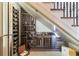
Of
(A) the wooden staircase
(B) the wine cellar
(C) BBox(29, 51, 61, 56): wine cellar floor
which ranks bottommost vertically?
(C) BBox(29, 51, 61, 56): wine cellar floor

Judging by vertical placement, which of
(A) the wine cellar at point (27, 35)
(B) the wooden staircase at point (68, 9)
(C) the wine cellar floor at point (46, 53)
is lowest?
(C) the wine cellar floor at point (46, 53)

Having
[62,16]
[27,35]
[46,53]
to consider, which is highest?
[62,16]

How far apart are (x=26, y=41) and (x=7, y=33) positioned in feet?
0.66

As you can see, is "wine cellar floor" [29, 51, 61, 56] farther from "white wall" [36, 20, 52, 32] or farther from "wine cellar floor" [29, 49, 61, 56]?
"white wall" [36, 20, 52, 32]

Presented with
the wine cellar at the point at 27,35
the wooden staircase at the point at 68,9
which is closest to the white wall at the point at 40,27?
the wine cellar at the point at 27,35

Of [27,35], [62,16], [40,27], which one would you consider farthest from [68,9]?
[27,35]

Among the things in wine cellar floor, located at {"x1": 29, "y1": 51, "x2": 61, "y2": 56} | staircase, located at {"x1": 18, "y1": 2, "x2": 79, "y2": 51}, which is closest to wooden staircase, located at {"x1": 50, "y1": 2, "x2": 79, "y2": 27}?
staircase, located at {"x1": 18, "y1": 2, "x2": 79, "y2": 51}

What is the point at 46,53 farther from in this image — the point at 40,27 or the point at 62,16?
the point at 62,16

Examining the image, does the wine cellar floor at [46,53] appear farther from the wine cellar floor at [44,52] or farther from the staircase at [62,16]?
the staircase at [62,16]

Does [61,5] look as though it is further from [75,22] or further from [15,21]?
[15,21]

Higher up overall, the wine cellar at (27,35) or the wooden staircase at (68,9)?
the wooden staircase at (68,9)

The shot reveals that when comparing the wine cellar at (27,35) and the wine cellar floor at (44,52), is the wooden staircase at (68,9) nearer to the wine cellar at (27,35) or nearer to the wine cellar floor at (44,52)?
the wine cellar at (27,35)

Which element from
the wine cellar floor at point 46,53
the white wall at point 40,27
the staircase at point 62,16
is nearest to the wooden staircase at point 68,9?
the staircase at point 62,16

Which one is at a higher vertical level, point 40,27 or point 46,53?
point 40,27
